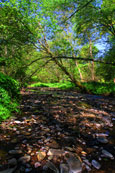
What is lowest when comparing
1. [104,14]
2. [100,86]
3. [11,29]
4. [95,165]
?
[95,165]

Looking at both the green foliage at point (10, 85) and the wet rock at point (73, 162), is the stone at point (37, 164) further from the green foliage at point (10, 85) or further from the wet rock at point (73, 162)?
the green foliage at point (10, 85)

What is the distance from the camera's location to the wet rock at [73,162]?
5.81ft

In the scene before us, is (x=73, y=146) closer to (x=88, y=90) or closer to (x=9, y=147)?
(x=9, y=147)

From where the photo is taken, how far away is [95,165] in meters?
1.92

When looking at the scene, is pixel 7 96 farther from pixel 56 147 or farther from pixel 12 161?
pixel 56 147

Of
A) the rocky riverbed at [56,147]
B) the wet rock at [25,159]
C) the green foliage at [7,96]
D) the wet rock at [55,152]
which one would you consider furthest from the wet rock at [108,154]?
the green foliage at [7,96]

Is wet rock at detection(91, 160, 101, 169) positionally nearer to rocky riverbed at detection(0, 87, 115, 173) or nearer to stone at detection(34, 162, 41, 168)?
rocky riverbed at detection(0, 87, 115, 173)

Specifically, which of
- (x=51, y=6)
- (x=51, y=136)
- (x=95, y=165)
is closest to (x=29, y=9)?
(x=51, y=6)

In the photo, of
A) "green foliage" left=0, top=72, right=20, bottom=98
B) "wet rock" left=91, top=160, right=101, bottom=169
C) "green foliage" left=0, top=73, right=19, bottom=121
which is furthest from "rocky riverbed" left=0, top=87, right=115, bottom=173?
"green foliage" left=0, top=72, right=20, bottom=98

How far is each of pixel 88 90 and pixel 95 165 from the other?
13.0 meters

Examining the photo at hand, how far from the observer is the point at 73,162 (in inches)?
76.0

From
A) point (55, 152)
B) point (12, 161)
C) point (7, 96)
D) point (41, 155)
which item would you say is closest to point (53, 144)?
point (55, 152)

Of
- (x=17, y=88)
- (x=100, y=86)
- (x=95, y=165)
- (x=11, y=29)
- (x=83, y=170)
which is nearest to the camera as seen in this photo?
(x=83, y=170)

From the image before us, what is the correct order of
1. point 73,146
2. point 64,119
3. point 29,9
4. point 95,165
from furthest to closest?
point 29,9 < point 64,119 < point 73,146 < point 95,165
